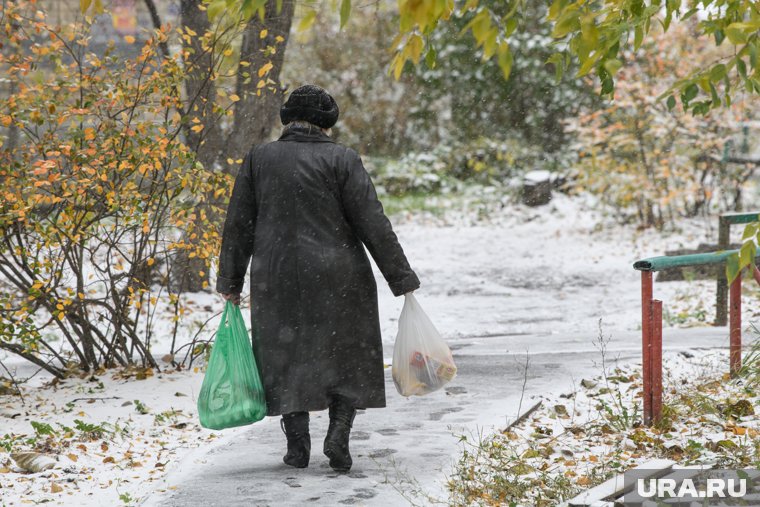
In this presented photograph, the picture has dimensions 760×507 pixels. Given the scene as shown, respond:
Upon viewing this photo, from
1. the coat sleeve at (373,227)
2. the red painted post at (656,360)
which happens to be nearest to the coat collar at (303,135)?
the coat sleeve at (373,227)

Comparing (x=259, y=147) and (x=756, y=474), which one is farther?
(x=259, y=147)

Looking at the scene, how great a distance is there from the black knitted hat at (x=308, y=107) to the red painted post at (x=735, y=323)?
2.65 m

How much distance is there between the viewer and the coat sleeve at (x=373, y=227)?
14.9 feet

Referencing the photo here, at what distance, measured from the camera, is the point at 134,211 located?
245 inches

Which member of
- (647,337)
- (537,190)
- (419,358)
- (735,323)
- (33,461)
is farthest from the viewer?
(537,190)

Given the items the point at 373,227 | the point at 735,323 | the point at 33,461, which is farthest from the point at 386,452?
the point at 735,323

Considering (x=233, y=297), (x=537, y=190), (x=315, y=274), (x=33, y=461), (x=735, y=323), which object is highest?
(x=537, y=190)

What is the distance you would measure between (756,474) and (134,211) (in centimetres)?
399

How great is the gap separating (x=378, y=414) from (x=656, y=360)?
5.65 feet

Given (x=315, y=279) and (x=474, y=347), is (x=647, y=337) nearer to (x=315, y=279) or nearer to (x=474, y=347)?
(x=315, y=279)

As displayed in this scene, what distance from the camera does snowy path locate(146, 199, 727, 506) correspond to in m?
4.40

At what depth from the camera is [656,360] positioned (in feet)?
16.4

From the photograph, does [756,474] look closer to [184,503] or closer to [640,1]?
[640,1]

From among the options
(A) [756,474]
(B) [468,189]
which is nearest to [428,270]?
(B) [468,189]
